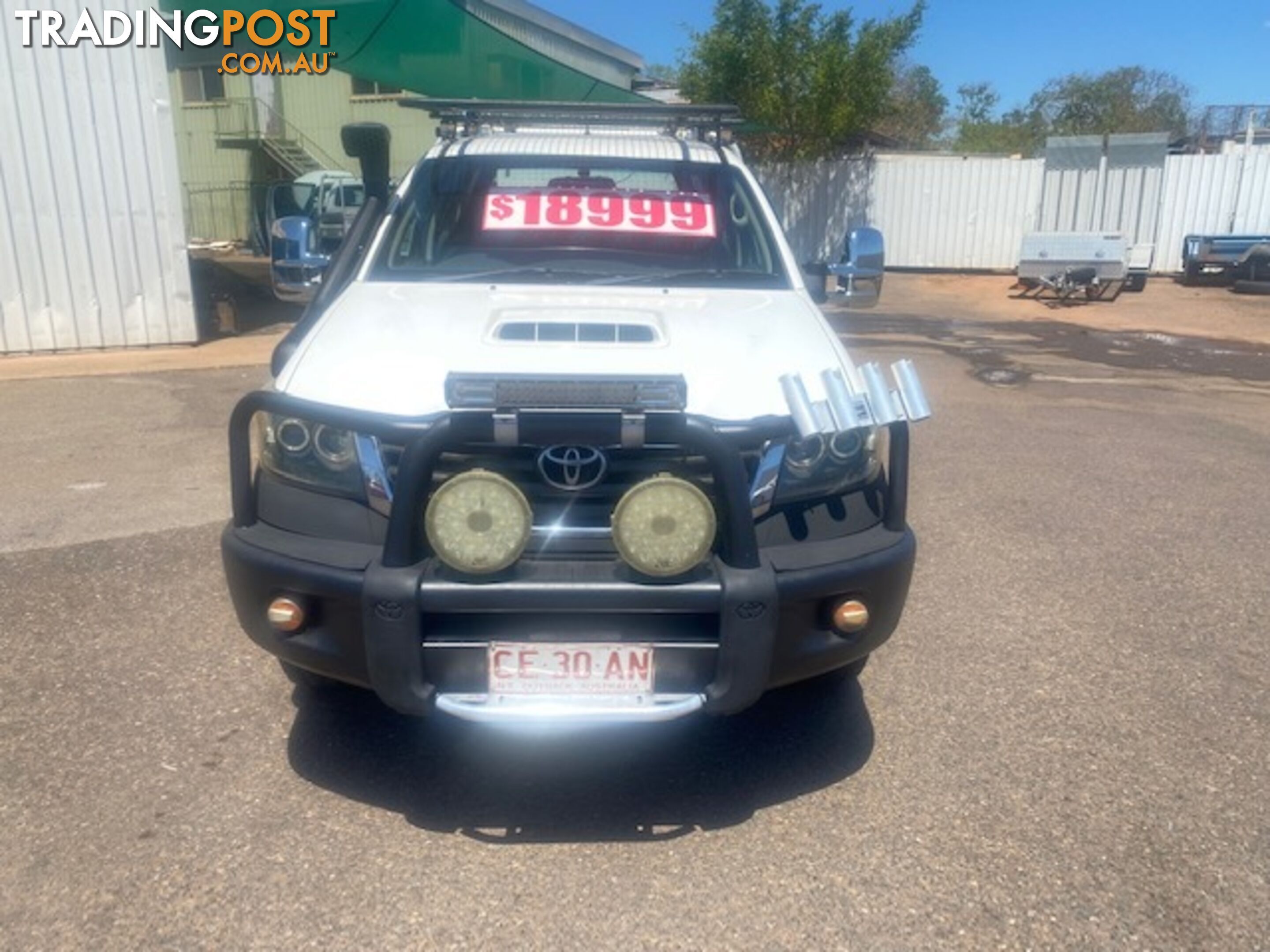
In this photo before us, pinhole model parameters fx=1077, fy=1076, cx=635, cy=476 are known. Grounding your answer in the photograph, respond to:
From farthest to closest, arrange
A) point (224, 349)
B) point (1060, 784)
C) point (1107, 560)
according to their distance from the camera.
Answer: point (224, 349) < point (1107, 560) < point (1060, 784)

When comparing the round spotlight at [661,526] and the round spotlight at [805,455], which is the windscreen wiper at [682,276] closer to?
the round spotlight at [805,455]

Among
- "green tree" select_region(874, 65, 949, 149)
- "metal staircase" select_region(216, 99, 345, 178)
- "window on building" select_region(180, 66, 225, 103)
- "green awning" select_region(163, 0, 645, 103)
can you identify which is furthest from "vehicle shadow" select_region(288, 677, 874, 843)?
"green tree" select_region(874, 65, 949, 149)

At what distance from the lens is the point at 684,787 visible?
3.08 meters

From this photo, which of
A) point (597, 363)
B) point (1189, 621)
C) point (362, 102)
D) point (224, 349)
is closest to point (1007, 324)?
point (224, 349)

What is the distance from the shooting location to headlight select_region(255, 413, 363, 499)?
2723 millimetres

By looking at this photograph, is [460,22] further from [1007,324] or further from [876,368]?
[876,368]

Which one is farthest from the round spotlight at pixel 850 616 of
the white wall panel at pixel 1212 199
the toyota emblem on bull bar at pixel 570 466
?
the white wall panel at pixel 1212 199

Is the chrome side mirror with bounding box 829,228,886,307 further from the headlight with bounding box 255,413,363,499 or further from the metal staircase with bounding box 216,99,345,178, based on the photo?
the metal staircase with bounding box 216,99,345,178

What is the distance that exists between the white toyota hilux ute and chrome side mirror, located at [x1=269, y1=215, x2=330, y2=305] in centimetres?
145

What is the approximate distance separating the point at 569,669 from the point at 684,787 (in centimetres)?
68

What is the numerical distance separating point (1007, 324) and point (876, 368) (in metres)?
12.8

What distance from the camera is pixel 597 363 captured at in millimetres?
2896

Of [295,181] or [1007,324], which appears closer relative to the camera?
[1007,324]

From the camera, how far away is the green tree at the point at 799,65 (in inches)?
784
